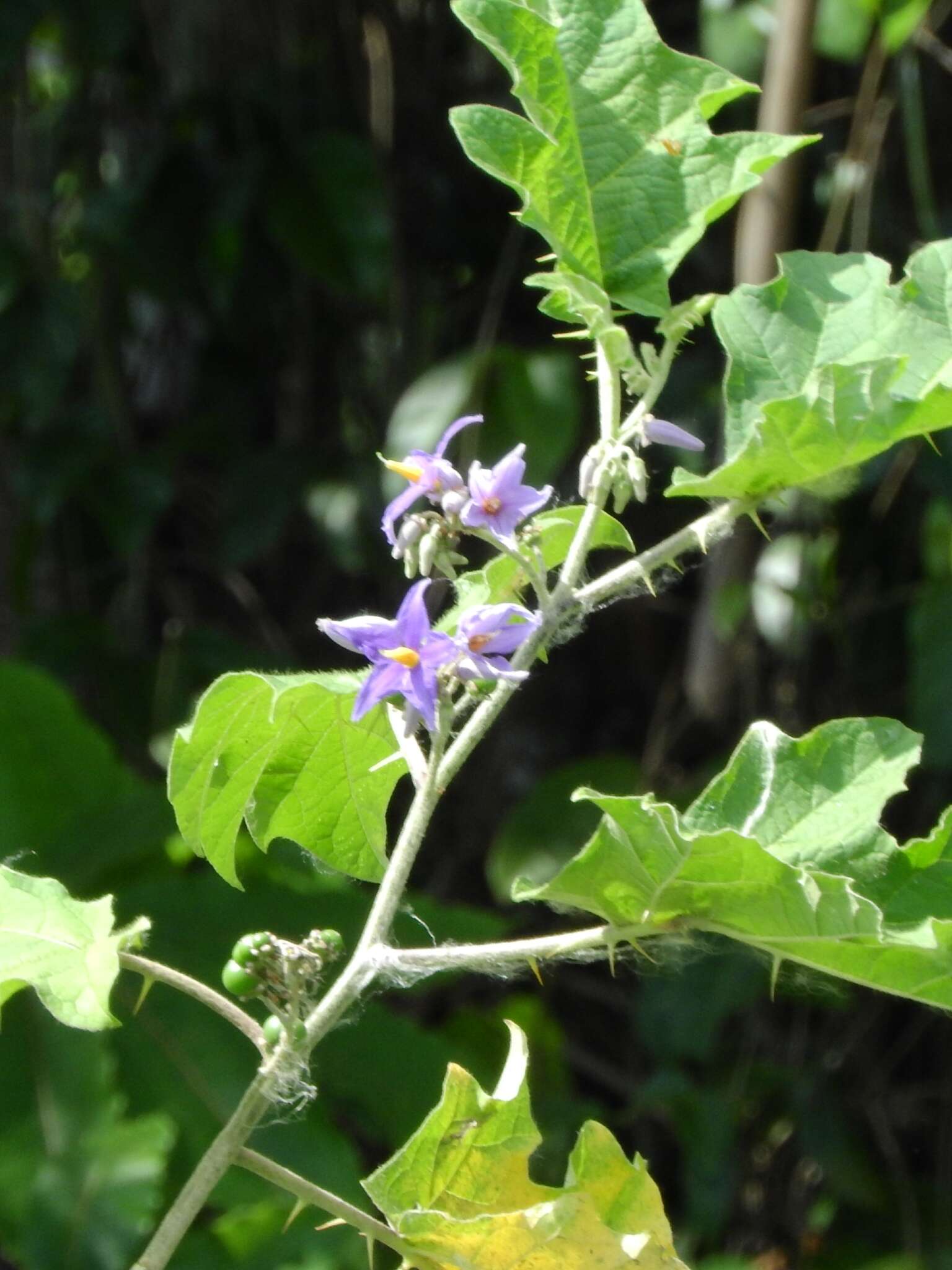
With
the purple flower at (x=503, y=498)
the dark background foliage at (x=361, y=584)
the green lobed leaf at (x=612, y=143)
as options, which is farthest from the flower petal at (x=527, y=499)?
the dark background foliage at (x=361, y=584)

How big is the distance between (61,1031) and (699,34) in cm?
136

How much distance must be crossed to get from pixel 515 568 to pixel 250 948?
0.57 ft

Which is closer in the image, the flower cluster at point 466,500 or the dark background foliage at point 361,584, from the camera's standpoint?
the flower cluster at point 466,500

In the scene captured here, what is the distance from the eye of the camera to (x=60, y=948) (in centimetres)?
49

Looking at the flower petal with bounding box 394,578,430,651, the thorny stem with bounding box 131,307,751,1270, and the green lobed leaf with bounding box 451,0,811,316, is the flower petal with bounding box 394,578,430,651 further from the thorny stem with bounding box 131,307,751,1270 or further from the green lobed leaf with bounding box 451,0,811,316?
the green lobed leaf with bounding box 451,0,811,316

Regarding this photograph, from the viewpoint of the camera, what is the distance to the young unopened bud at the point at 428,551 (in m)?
0.51

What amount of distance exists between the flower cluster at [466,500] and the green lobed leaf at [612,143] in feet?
0.35

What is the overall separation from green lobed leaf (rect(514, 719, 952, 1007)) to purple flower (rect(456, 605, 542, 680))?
0.06 m

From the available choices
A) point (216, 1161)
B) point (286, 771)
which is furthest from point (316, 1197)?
point (286, 771)

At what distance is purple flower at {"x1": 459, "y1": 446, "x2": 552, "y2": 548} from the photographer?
51 centimetres

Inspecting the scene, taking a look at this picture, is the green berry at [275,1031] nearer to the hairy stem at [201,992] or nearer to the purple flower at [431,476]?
the hairy stem at [201,992]

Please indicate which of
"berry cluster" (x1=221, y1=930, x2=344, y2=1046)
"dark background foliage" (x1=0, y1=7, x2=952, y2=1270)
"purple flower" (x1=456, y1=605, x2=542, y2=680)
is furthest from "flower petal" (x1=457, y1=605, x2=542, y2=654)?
"dark background foliage" (x1=0, y1=7, x2=952, y2=1270)

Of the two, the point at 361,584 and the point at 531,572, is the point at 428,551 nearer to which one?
the point at 531,572

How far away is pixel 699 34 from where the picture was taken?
1742mm
